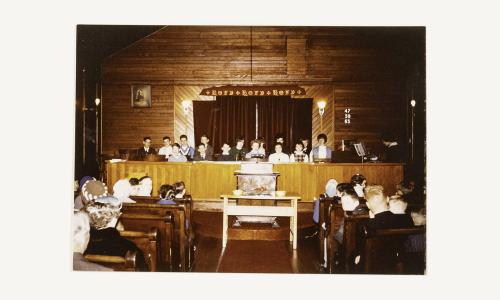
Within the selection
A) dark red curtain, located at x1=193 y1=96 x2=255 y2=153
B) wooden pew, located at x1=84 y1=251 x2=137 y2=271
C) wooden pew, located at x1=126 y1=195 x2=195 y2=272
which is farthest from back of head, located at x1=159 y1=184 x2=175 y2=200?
dark red curtain, located at x1=193 y1=96 x2=255 y2=153

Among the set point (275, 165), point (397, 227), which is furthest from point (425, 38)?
point (275, 165)

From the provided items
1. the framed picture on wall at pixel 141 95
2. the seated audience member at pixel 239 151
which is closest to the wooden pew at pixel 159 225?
the seated audience member at pixel 239 151

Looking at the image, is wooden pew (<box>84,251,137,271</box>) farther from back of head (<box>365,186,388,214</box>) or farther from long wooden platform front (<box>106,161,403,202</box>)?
long wooden platform front (<box>106,161,403,202</box>)

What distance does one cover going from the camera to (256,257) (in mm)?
4797

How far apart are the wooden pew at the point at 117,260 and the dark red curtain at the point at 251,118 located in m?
7.56

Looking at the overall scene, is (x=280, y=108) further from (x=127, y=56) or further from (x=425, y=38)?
(x=425, y=38)

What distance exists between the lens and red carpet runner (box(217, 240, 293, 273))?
4.46 m

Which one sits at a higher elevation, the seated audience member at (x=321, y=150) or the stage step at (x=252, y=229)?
the seated audience member at (x=321, y=150)

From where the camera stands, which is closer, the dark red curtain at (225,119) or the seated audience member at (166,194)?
the seated audience member at (166,194)

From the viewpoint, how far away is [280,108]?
1016cm

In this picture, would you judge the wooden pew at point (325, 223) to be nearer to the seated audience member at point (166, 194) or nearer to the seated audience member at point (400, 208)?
the seated audience member at point (400, 208)

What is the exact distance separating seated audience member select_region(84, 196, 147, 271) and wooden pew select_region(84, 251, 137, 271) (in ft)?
0.29

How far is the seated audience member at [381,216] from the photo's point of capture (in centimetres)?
334

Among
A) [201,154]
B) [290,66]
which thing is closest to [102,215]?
[201,154]
